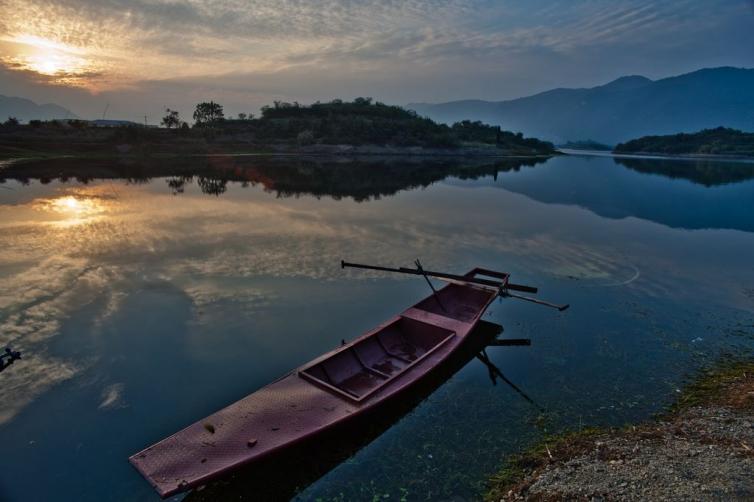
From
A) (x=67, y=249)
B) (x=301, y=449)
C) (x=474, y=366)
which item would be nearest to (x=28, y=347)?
(x=301, y=449)

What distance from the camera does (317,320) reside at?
1669 centimetres

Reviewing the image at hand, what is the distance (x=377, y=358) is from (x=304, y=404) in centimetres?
409

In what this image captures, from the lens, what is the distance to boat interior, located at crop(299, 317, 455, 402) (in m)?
Result: 11.7

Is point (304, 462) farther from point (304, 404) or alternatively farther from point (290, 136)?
point (290, 136)

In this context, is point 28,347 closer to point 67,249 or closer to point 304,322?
point 304,322

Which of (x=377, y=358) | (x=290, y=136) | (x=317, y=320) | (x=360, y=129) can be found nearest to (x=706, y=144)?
(x=360, y=129)

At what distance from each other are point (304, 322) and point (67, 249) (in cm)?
1756

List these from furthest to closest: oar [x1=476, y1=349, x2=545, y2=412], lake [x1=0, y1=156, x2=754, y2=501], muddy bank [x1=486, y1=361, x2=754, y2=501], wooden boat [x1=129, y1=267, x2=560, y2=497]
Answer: oar [x1=476, y1=349, x2=545, y2=412]
lake [x1=0, y1=156, x2=754, y2=501]
wooden boat [x1=129, y1=267, x2=560, y2=497]
muddy bank [x1=486, y1=361, x2=754, y2=501]

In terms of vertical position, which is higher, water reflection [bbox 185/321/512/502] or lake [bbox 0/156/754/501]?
lake [bbox 0/156/754/501]

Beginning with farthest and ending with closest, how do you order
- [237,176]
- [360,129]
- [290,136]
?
[360,129]
[290,136]
[237,176]

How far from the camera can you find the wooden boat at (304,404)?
26.5 ft

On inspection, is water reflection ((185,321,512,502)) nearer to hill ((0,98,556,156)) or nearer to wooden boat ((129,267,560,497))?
wooden boat ((129,267,560,497))

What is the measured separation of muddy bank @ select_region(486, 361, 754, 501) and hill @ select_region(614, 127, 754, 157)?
185797mm

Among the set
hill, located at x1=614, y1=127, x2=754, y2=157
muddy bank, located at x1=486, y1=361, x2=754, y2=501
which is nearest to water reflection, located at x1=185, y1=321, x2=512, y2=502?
muddy bank, located at x1=486, y1=361, x2=754, y2=501
